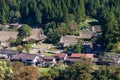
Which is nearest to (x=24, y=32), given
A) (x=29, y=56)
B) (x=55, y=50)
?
(x=55, y=50)

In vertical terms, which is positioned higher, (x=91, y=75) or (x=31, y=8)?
(x=31, y=8)

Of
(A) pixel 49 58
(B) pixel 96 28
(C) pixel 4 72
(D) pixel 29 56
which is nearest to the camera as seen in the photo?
(C) pixel 4 72

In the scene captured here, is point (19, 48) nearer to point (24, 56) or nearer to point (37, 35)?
point (24, 56)

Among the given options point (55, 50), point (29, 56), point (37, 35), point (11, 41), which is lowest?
point (55, 50)

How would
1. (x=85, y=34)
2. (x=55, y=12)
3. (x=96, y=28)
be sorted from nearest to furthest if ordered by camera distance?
(x=85, y=34) → (x=96, y=28) → (x=55, y=12)

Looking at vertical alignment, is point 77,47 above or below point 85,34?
below

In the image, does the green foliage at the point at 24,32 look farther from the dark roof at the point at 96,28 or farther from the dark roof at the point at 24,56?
the dark roof at the point at 96,28

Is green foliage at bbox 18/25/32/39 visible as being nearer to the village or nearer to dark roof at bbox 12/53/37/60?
the village

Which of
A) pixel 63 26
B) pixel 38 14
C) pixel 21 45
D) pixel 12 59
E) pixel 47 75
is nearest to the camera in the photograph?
pixel 47 75

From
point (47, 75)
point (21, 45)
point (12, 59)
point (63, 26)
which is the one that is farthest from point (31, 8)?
point (47, 75)

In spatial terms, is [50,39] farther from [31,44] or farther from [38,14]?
[38,14]
